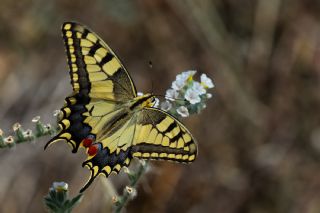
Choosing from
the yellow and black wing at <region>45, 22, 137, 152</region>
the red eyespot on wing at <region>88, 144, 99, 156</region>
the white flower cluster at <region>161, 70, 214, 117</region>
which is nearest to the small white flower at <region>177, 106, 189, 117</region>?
the white flower cluster at <region>161, 70, 214, 117</region>

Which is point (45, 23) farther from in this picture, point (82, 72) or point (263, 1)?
point (82, 72)

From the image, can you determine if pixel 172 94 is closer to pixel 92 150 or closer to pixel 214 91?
pixel 92 150

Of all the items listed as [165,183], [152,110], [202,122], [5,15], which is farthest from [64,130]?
[5,15]

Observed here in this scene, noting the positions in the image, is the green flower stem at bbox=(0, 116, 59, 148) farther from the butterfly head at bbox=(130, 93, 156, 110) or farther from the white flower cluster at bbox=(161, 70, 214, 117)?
the white flower cluster at bbox=(161, 70, 214, 117)

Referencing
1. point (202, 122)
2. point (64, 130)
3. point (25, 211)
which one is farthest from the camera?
point (202, 122)

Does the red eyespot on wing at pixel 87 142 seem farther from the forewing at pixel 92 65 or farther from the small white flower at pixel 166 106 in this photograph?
the small white flower at pixel 166 106

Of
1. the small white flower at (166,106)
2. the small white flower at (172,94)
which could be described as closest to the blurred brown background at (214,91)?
the small white flower at (166,106)
